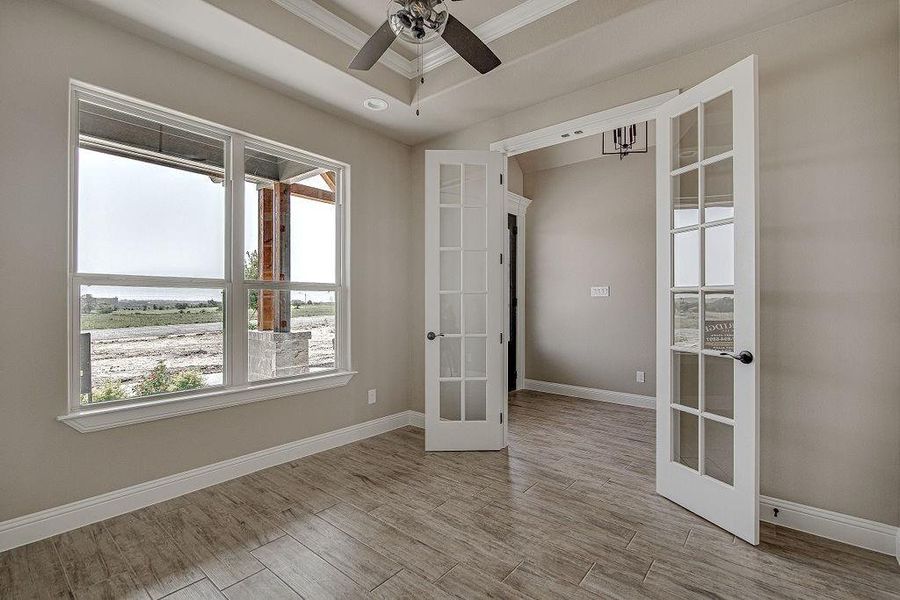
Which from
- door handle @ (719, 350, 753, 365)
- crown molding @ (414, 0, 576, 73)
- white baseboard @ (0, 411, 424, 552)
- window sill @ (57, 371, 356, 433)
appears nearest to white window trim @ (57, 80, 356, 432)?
window sill @ (57, 371, 356, 433)

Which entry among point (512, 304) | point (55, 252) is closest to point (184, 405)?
point (55, 252)

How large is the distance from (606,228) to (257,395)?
4166mm

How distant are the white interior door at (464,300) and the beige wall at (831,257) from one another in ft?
5.67

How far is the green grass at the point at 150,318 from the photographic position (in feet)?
7.77

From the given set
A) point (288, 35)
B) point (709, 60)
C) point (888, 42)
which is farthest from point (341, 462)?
point (888, 42)

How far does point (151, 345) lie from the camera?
257 centimetres

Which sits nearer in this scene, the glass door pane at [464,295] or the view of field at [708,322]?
the view of field at [708,322]

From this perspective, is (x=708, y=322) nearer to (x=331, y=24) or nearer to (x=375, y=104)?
(x=375, y=104)

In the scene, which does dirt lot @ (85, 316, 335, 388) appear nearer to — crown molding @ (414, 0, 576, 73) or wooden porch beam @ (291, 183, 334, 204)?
wooden porch beam @ (291, 183, 334, 204)

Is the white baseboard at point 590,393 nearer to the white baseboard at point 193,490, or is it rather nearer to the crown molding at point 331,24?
the white baseboard at point 193,490

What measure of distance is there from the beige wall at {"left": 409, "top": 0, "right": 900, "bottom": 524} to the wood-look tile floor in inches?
16.6

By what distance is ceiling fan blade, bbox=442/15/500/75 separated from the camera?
1.88m

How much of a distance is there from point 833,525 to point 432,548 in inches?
80.7

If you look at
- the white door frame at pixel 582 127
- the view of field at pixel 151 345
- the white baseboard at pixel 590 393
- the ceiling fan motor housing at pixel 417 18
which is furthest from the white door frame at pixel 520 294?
the ceiling fan motor housing at pixel 417 18
